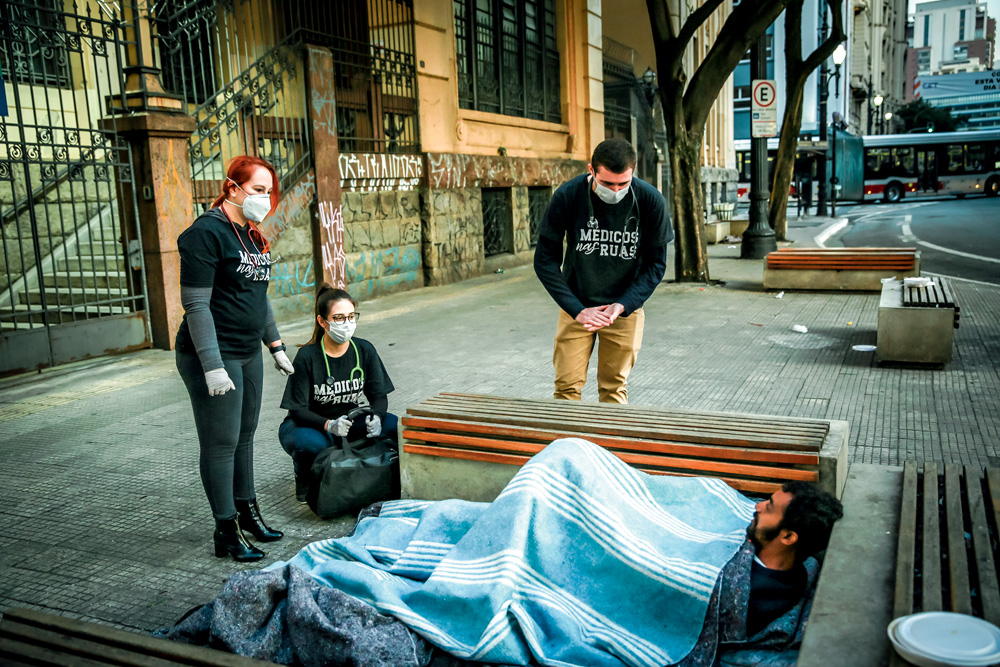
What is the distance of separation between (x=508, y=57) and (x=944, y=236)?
11.3m

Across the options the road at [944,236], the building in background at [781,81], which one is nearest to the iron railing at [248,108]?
the road at [944,236]

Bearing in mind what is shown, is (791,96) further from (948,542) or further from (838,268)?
(948,542)

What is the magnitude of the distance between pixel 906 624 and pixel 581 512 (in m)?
1.06

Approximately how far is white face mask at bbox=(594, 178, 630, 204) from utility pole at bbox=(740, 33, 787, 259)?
1078 cm

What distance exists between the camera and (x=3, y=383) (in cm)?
707

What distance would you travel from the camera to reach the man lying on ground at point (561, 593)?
236 centimetres

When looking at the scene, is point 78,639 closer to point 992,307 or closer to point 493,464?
point 493,464

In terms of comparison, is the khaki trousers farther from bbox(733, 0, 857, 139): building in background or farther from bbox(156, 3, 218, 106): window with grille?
bbox(733, 0, 857, 139): building in background

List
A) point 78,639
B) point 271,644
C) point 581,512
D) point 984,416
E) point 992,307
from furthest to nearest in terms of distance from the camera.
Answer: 1. point 992,307
2. point 984,416
3. point 581,512
4. point 271,644
5. point 78,639

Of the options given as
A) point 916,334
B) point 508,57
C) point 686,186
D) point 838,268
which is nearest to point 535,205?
point 508,57

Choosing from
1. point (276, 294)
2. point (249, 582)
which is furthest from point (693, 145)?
point (249, 582)

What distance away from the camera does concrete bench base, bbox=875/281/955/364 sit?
6.43m

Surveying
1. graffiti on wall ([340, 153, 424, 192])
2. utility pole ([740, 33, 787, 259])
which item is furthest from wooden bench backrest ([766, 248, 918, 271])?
graffiti on wall ([340, 153, 424, 192])

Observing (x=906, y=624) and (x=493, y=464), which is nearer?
(x=906, y=624)
